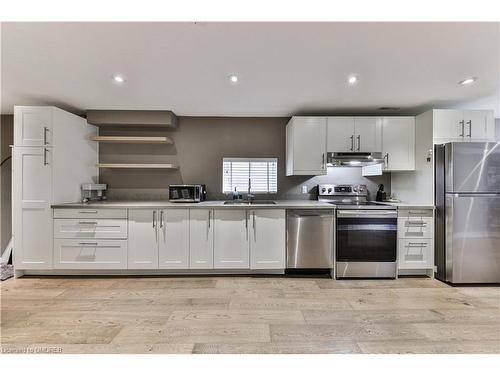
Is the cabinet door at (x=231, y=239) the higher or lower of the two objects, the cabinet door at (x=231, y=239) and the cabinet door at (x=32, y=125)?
the lower

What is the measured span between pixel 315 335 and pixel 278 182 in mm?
2326

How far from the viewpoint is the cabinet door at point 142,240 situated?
10.1 feet

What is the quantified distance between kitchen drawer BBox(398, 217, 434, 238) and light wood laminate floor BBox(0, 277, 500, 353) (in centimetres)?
58

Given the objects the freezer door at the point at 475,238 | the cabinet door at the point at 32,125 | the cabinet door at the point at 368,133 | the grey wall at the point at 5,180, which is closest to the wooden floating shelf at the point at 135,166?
the cabinet door at the point at 32,125

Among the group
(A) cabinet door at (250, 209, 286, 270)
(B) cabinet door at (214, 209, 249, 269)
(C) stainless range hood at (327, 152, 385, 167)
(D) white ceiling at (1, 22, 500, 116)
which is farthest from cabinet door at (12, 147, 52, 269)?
(C) stainless range hood at (327, 152, 385, 167)

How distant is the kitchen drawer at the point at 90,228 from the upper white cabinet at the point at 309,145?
8.04 ft

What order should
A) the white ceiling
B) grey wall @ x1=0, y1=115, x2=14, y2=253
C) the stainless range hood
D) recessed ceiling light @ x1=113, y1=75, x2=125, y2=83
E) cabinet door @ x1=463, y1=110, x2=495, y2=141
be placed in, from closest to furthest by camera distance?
1. the white ceiling
2. recessed ceiling light @ x1=113, y1=75, x2=125, y2=83
3. cabinet door @ x1=463, y1=110, x2=495, y2=141
4. the stainless range hood
5. grey wall @ x1=0, y1=115, x2=14, y2=253

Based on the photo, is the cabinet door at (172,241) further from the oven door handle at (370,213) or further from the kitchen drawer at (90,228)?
the oven door handle at (370,213)

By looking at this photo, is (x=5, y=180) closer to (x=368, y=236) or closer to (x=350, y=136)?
(x=350, y=136)

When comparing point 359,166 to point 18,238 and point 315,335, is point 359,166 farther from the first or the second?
point 18,238

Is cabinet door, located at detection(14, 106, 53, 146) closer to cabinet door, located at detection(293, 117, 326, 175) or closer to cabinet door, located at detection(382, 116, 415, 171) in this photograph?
cabinet door, located at detection(293, 117, 326, 175)

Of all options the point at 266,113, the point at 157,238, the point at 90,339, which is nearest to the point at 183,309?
the point at 90,339

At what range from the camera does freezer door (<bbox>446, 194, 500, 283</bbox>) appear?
113 inches

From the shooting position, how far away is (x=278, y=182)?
152 inches
